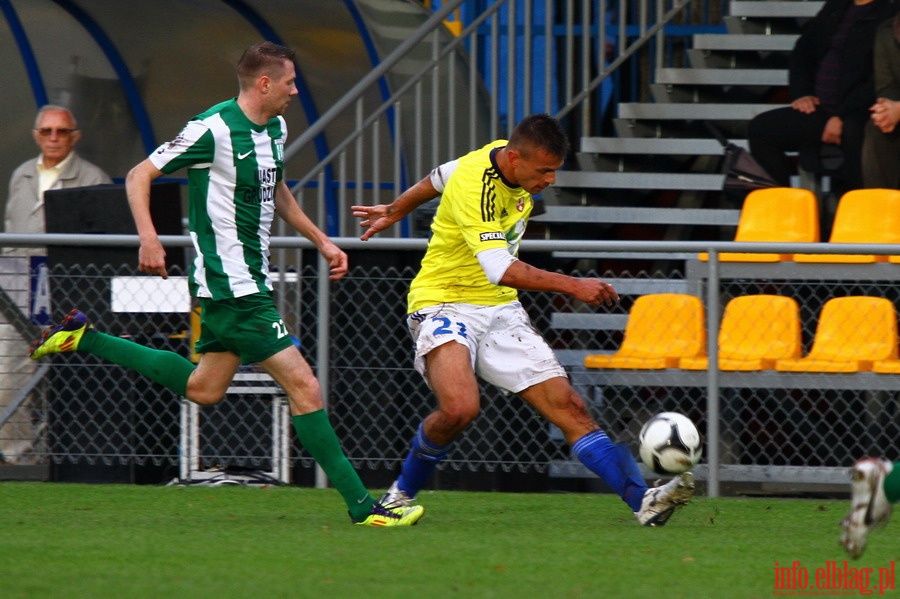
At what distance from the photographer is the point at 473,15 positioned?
13.3 meters

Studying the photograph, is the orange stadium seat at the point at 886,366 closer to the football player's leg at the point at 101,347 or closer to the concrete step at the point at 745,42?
the football player's leg at the point at 101,347

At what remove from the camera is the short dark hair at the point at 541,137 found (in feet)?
20.7

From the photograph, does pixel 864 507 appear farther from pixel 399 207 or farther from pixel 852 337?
pixel 852 337

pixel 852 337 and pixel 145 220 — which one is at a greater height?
pixel 145 220

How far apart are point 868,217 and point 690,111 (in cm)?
280

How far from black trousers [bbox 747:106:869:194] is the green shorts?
4975 mm

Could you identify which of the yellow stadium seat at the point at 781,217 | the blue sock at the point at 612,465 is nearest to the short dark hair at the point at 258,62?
the blue sock at the point at 612,465

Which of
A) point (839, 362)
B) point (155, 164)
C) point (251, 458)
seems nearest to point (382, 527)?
point (155, 164)

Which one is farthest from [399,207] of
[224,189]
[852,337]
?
Result: [852,337]

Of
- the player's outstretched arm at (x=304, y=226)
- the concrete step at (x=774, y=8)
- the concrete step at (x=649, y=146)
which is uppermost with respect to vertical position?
the concrete step at (x=774, y=8)

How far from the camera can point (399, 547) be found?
599 centimetres

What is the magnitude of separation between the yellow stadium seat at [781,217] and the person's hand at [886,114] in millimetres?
594

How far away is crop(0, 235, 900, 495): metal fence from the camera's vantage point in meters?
8.48
